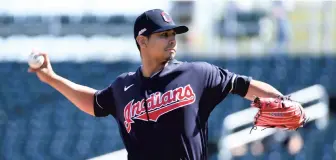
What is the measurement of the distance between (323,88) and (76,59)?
11.2 ft

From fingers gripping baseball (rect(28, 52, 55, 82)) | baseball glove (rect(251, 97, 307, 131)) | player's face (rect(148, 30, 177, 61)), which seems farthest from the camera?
fingers gripping baseball (rect(28, 52, 55, 82))

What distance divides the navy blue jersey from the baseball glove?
0.13 meters

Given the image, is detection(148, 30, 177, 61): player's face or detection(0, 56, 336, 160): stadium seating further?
detection(0, 56, 336, 160): stadium seating

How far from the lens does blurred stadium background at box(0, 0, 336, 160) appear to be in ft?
30.8

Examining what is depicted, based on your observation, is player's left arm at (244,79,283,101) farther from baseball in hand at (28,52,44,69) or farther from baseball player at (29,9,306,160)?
baseball in hand at (28,52,44,69)

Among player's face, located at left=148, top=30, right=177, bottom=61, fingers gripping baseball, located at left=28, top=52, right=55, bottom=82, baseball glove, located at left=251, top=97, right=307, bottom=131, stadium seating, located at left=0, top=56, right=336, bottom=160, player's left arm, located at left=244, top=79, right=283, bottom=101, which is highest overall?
player's face, located at left=148, top=30, right=177, bottom=61

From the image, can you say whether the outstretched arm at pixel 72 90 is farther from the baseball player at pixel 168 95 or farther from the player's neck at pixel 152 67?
the player's neck at pixel 152 67

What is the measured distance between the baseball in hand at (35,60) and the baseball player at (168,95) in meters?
0.52

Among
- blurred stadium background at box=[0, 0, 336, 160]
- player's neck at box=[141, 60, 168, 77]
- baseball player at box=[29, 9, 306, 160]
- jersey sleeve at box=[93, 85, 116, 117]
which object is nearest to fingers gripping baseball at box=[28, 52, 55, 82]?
jersey sleeve at box=[93, 85, 116, 117]

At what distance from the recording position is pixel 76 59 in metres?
11.3

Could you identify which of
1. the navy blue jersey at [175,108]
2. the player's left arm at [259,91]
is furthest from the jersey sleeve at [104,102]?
the player's left arm at [259,91]

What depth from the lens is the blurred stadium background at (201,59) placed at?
9.38 m

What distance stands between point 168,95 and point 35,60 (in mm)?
818

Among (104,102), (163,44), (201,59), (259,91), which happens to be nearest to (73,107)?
(201,59)
